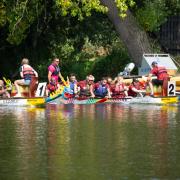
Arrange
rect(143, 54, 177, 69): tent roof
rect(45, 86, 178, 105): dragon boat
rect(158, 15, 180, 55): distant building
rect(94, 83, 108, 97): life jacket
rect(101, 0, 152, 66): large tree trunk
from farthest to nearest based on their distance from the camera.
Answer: rect(158, 15, 180, 55): distant building → rect(101, 0, 152, 66): large tree trunk → rect(143, 54, 177, 69): tent roof → rect(94, 83, 108, 97): life jacket → rect(45, 86, 178, 105): dragon boat

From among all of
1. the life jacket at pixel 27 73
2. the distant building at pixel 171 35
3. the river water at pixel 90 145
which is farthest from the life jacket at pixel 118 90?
the distant building at pixel 171 35

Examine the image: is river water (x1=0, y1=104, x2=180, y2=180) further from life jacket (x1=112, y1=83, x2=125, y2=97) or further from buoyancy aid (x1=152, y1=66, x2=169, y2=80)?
life jacket (x1=112, y1=83, x2=125, y2=97)

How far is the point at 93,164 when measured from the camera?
14297 millimetres

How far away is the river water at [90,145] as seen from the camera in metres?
13.6

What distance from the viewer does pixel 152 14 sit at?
4041cm

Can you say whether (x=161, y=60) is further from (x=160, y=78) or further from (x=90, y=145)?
(x=90, y=145)

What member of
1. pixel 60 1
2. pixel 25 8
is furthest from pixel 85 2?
pixel 25 8

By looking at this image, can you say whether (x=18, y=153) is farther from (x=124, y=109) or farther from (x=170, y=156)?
(x=124, y=109)

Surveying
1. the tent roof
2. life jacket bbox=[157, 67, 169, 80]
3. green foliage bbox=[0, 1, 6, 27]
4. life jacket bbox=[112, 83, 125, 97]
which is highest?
green foliage bbox=[0, 1, 6, 27]

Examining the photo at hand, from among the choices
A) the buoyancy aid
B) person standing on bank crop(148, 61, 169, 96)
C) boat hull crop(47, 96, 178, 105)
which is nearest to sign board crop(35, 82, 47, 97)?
boat hull crop(47, 96, 178, 105)

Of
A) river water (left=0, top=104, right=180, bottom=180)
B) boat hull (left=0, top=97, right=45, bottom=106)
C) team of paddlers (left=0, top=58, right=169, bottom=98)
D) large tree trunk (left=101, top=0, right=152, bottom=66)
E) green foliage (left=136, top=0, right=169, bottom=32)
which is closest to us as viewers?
river water (left=0, top=104, right=180, bottom=180)

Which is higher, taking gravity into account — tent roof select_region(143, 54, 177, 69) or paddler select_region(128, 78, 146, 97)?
tent roof select_region(143, 54, 177, 69)

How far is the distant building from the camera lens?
44812 mm

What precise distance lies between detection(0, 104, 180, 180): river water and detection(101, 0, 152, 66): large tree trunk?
44.2 feet
